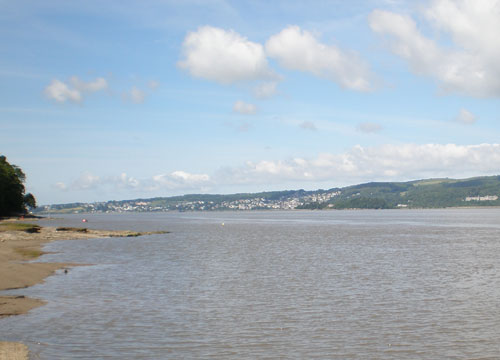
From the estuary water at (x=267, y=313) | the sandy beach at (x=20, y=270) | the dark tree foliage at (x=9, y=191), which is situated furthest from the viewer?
the dark tree foliage at (x=9, y=191)

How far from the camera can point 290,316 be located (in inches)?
985

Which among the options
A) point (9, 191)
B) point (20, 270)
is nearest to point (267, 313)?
point (20, 270)

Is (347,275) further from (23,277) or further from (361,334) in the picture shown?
(23,277)

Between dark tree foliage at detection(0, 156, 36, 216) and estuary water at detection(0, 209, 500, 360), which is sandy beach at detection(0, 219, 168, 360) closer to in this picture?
estuary water at detection(0, 209, 500, 360)

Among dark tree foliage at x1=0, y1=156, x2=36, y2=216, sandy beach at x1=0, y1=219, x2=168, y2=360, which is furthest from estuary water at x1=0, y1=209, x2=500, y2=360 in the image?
dark tree foliage at x1=0, y1=156, x2=36, y2=216

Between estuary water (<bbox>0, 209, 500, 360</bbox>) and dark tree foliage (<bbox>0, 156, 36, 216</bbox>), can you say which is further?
dark tree foliage (<bbox>0, 156, 36, 216</bbox>)

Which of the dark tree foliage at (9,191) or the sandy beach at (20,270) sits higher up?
the dark tree foliage at (9,191)

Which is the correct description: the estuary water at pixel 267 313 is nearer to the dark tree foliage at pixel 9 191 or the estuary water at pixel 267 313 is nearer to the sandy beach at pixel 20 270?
the sandy beach at pixel 20 270

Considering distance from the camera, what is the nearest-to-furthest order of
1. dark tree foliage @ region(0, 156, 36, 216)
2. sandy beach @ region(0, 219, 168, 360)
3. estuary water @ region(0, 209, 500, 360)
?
sandy beach @ region(0, 219, 168, 360) < estuary water @ region(0, 209, 500, 360) < dark tree foliage @ region(0, 156, 36, 216)

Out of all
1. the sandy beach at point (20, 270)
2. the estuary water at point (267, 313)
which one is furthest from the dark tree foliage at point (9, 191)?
the estuary water at point (267, 313)

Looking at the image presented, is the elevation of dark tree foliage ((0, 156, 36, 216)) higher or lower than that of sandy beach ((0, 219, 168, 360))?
Answer: higher

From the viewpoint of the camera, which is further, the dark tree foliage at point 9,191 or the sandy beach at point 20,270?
the dark tree foliage at point 9,191

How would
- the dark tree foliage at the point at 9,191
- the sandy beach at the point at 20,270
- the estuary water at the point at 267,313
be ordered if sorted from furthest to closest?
the dark tree foliage at the point at 9,191, the estuary water at the point at 267,313, the sandy beach at the point at 20,270

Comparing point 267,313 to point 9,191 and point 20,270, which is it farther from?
point 9,191
